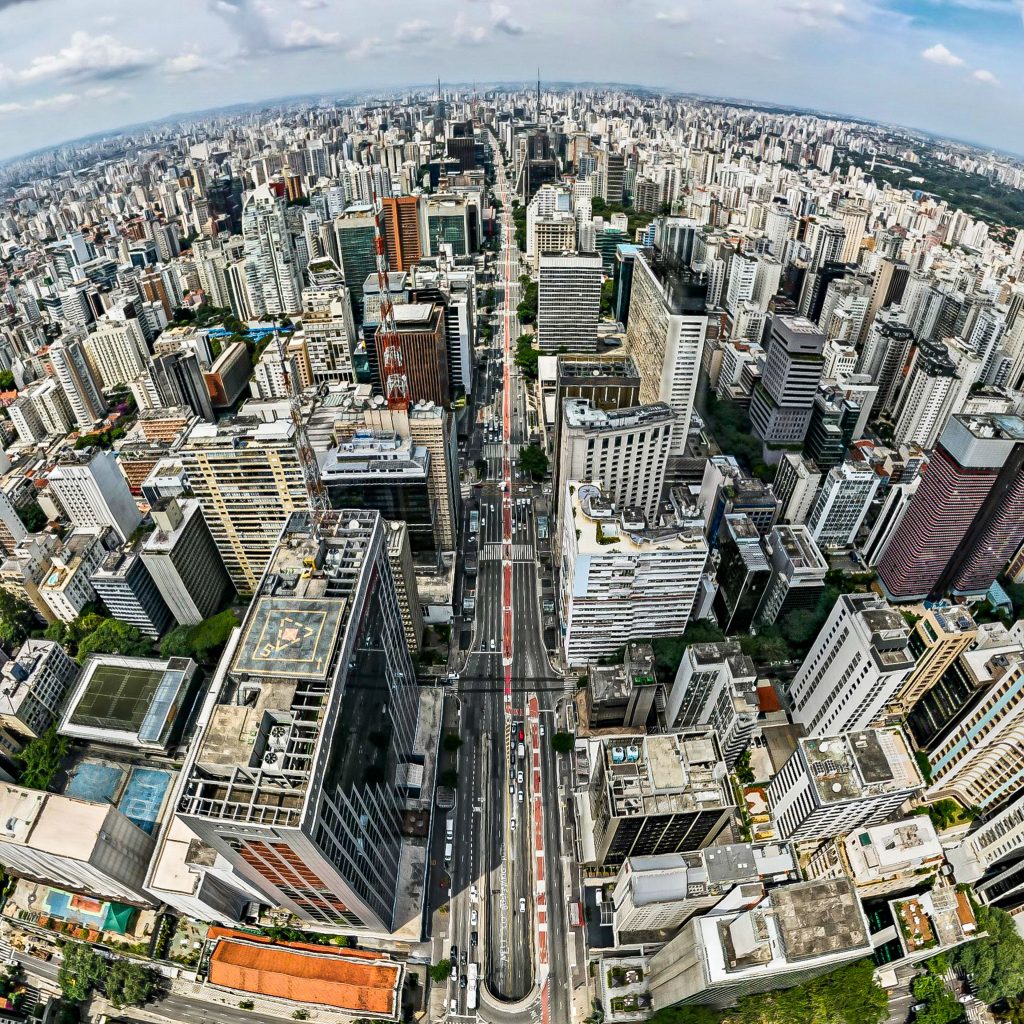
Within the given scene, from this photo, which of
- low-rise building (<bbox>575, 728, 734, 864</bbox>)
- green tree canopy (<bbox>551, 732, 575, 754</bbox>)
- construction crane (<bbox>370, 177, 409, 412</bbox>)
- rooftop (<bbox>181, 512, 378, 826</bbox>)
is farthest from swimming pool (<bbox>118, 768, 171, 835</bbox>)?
construction crane (<bbox>370, 177, 409, 412</bbox>)

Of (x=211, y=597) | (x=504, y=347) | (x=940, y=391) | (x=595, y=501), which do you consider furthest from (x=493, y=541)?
(x=940, y=391)

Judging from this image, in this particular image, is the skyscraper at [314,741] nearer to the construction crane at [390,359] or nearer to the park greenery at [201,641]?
the construction crane at [390,359]

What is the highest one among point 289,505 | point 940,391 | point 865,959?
point 940,391

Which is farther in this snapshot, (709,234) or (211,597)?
(709,234)

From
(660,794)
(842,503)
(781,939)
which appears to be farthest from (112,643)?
(842,503)

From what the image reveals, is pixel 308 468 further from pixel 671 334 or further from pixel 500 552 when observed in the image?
pixel 671 334

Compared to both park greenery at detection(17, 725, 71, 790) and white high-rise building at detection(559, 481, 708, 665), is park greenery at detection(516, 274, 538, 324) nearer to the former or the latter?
white high-rise building at detection(559, 481, 708, 665)

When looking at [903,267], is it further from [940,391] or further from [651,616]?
[651,616]
